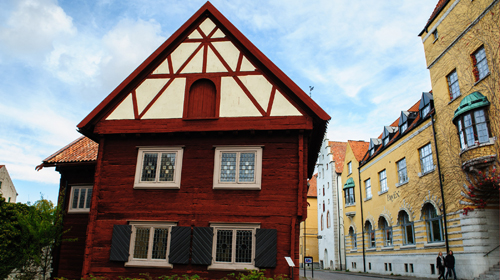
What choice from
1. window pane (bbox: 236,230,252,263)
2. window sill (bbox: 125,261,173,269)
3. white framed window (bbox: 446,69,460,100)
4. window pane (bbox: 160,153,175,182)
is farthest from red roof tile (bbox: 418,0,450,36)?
window sill (bbox: 125,261,173,269)

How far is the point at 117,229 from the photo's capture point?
42.4ft

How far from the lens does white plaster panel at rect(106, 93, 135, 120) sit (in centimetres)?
1416

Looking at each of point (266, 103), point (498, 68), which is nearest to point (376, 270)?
point (498, 68)

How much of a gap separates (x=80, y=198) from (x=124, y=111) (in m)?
6.28

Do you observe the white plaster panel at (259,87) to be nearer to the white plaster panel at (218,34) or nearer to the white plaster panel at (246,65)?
the white plaster panel at (246,65)

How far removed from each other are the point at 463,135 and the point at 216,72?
42.4ft

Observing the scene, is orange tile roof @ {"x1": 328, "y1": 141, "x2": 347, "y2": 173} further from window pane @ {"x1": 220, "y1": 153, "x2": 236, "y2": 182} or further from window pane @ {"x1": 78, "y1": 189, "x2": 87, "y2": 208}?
window pane @ {"x1": 220, "y1": 153, "x2": 236, "y2": 182}

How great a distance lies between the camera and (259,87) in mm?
13758

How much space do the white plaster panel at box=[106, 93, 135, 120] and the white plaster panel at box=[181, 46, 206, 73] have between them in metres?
2.43

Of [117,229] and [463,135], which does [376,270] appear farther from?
[117,229]

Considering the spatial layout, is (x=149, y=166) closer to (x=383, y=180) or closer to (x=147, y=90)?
(x=147, y=90)

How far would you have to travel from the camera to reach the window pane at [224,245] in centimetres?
1243

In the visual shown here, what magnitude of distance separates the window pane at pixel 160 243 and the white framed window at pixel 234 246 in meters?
1.73

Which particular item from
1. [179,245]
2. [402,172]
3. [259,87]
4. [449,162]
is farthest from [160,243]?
[402,172]
